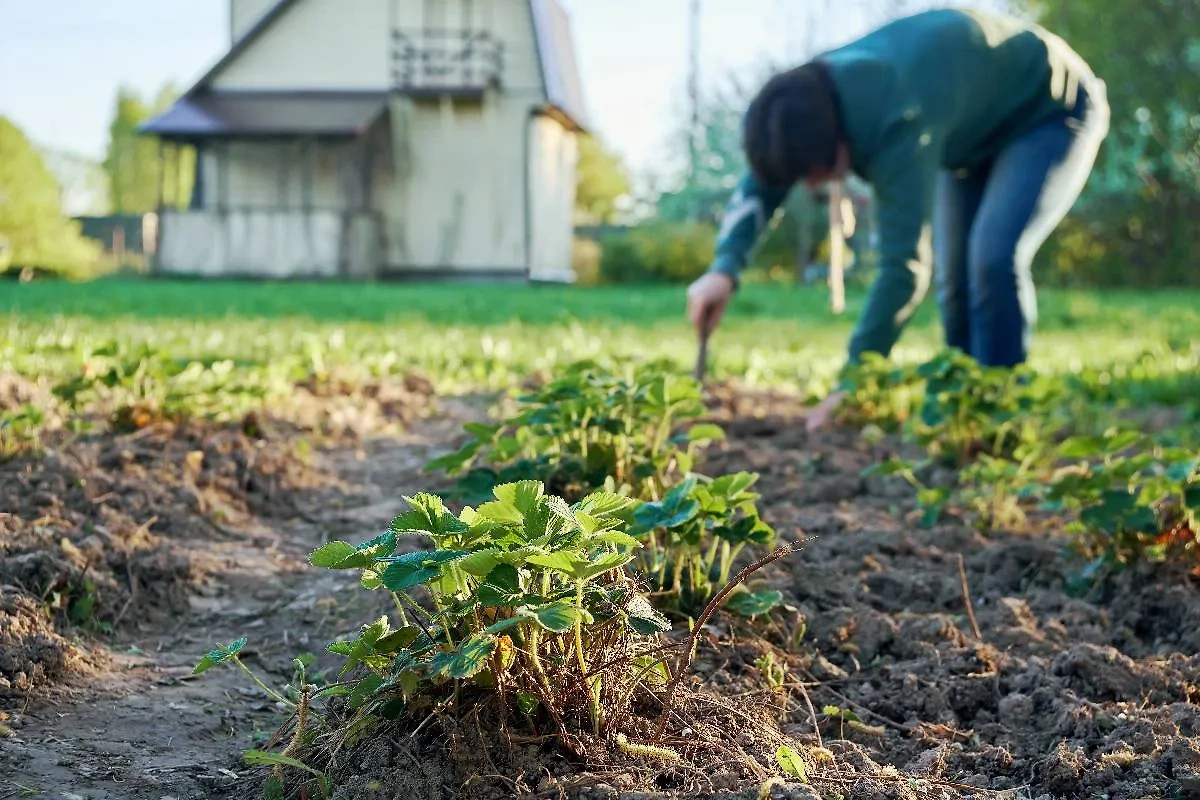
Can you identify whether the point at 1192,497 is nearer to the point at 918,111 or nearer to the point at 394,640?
the point at 394,640

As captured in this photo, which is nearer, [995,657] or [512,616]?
[512,616]

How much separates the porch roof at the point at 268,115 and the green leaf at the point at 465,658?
18428 mm

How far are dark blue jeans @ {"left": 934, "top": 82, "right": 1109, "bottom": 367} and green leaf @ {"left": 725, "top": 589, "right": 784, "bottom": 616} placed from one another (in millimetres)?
2507

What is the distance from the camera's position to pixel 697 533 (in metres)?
2.03

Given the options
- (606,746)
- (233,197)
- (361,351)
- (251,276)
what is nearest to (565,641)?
(606,746)

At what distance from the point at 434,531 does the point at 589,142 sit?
2865cm

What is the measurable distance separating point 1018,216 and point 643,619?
3.14 meters

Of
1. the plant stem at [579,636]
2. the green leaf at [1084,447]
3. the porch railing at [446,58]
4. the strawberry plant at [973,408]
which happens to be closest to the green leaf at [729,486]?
the plant stem at [579,636]

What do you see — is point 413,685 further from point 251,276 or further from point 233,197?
point 233,197

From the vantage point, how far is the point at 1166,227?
20203 mm

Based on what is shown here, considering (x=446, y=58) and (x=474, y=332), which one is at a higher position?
(x=446, y=58)

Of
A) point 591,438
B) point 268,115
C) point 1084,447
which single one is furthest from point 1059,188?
point 268,115

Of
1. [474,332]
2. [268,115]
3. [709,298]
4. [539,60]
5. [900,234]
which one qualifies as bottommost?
[474,332]

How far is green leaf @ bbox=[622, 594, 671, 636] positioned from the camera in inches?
58.8
